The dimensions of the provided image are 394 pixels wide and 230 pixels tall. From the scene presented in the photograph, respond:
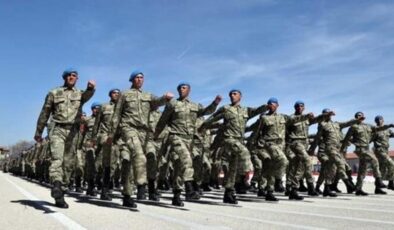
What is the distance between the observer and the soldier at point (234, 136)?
9484 millimetres

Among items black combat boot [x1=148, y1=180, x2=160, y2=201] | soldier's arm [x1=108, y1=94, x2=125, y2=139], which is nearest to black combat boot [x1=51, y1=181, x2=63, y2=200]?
soldier's arm [x1=108, y1=94, x2=125, y2=139]

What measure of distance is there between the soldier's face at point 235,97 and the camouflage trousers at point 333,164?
410cm

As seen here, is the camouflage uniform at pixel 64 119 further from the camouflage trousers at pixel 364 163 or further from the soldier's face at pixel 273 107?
the camouflage trousers at pixel 364 163

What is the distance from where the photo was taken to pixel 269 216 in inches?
278

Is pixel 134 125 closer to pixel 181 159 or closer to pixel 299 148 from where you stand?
pixel 181 159

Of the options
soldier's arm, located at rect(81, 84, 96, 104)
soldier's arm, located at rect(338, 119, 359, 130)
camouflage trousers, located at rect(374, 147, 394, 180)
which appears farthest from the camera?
camouflage trousers, located at rect(374, 147, 394, 180)

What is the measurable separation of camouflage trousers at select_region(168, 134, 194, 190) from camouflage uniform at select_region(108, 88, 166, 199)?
2.24ft

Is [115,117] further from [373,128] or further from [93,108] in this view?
[373,128]

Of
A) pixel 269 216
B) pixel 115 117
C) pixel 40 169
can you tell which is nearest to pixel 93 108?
pixel 115 117

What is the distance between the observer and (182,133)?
30.0 ft

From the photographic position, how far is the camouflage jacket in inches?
323

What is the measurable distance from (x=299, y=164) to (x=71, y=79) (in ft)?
19.2

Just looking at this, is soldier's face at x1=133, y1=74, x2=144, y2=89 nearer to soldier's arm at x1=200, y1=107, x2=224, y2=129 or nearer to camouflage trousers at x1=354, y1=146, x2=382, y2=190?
soldier's arm at x1=200, y1=107, x2=224, y2=129

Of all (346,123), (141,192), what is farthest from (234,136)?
(346,123)
